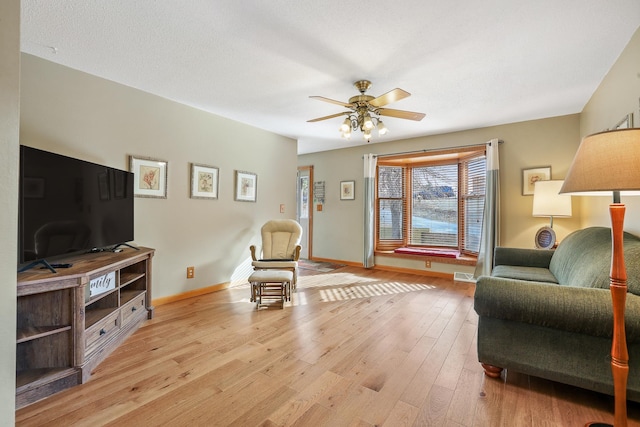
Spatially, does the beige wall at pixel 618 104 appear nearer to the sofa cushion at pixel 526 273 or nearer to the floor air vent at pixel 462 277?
the sofa cushion at pixel 526 273

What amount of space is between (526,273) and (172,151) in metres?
3.96

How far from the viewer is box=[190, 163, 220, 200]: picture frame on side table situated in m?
3.47

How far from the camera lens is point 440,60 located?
91.8 inches

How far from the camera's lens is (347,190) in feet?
18.2

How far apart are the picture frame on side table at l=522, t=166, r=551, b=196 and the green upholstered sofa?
2167mm

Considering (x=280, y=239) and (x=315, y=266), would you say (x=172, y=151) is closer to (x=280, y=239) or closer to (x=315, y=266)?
(x=280, y=239)

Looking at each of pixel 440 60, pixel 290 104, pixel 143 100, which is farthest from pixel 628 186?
pixel 143 100

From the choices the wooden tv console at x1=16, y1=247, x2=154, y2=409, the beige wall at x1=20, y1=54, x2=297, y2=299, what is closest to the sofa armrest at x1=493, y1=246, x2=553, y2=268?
the beige wall at x1=20, y1=54, x2=297, y2=299

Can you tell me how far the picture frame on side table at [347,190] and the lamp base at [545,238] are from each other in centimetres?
290

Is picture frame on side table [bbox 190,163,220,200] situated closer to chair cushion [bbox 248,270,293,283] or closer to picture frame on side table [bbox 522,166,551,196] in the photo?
chair cushion [bbox 248,270,293,283]

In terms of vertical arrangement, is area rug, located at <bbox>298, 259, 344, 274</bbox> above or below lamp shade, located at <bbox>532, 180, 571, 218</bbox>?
below

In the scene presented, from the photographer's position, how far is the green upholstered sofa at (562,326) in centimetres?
142

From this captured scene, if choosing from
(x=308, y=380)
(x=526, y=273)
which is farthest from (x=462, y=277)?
(x=308, y=380)

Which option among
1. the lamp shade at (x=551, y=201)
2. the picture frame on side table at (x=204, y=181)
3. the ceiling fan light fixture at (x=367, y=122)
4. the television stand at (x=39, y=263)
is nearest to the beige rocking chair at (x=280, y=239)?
the picture frame on side table at (x=204, y=181)
